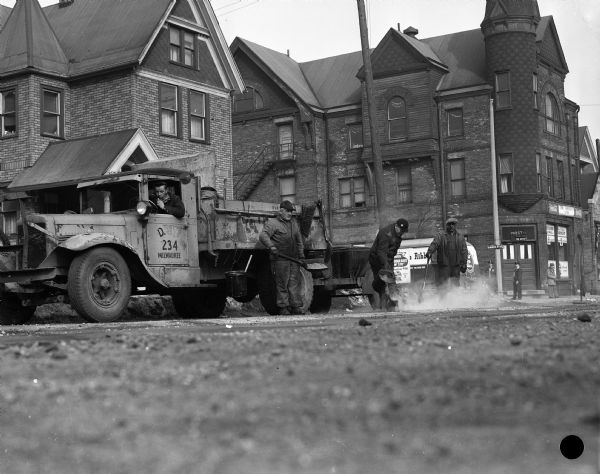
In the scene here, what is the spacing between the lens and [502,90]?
146 feet

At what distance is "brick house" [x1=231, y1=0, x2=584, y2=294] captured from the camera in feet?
145

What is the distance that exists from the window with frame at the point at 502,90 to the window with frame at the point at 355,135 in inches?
273

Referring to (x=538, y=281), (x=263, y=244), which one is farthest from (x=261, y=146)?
(x=263, y=244)

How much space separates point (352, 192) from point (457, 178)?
551 centimetres

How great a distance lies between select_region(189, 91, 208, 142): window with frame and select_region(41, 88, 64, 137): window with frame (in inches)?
163

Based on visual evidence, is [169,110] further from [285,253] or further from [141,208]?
[141,208]

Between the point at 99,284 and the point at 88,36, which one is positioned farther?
the point at 88,36

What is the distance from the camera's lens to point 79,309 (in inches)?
502

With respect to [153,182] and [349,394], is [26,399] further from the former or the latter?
[153,182]

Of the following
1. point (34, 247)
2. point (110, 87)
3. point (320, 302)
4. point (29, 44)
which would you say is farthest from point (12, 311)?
point (29, 44)

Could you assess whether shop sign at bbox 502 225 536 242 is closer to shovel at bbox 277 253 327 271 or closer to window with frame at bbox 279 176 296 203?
window with frame at bbox 279 176 296 203

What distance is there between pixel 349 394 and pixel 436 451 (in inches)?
33.6

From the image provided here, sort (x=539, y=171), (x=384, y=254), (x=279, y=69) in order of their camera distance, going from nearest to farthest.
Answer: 1. (x=384, y=254)
2. (x=539, y=171)
3. (x=279, y=69)

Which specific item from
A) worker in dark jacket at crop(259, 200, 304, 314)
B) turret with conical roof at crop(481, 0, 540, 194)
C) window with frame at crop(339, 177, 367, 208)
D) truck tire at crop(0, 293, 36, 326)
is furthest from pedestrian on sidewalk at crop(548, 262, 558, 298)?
truck tire at crop(0, 293, 36, 326)
